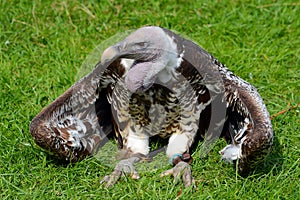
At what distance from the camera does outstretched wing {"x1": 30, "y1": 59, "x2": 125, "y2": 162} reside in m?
5.28

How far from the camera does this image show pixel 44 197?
5172 mm

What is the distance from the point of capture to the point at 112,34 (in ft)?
23.9

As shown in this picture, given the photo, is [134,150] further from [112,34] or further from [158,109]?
[112,34]

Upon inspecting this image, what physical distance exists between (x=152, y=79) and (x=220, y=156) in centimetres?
94

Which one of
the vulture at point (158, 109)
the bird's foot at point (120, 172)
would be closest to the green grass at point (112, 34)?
the bird's foot at point (120, 172)

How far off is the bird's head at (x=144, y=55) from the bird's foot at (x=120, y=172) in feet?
2.24

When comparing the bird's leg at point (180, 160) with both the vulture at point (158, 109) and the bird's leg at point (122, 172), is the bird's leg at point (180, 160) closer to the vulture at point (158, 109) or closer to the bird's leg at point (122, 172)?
the vulture at point (158, 109)

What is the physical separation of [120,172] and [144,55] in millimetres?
954

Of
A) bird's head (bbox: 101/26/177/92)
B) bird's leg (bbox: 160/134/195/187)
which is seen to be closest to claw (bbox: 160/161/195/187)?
bird's leg (bbox: 160/134/195/187)

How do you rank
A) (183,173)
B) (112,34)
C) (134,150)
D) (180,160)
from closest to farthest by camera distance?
(183,173), (180,160), (134,150), (112,34)

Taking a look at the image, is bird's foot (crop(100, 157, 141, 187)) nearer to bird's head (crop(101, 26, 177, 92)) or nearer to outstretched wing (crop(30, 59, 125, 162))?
outstretched wing (crop(30, 59, 125, 162))

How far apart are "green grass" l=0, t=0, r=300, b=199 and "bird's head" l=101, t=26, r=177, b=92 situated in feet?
2.58

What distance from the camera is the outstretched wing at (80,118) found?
528cm

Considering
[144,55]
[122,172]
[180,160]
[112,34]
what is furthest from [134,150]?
[112,34]
